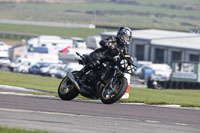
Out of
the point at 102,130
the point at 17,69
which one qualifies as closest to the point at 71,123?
the point at 102,130

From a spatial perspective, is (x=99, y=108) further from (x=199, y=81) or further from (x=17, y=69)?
(x=17, y=69)

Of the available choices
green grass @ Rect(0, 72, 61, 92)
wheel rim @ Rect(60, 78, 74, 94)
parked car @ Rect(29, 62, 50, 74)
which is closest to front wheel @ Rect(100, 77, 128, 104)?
wheel rim @ Rect(60, 78, 74, 94)

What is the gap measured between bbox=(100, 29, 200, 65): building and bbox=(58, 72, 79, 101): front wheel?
58.4 meters

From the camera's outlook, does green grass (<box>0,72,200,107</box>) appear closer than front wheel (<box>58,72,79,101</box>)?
No

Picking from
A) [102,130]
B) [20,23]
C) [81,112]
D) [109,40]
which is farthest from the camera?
[20,23]

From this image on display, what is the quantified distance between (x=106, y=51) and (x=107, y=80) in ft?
2.56

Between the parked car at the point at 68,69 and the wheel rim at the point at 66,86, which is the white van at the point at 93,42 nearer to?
the parked car at the point at 68,69

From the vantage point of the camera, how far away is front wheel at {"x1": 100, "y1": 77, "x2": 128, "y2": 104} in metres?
11.5

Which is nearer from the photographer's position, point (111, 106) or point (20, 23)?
point (111, 106)

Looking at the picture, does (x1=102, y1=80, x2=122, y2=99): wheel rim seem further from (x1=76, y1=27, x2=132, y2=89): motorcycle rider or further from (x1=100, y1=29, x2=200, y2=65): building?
(x1=100, y1=29, x2=200, y2=65): building

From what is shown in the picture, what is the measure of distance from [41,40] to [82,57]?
7011cm

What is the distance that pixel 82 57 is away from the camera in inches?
496

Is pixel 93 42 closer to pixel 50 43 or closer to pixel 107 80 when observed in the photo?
pixel 50 43

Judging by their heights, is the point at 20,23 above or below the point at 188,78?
below
